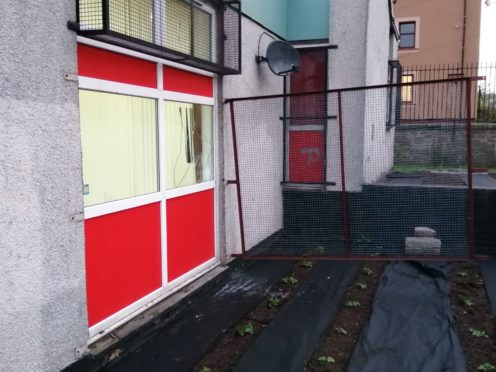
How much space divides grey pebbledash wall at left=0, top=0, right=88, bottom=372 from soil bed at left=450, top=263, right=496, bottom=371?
2.78 m

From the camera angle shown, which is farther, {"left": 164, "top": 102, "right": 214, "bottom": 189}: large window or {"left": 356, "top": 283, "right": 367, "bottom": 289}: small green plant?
{"left": 356, "top": 283, "right": 367, "bottom": 289}: small green plant

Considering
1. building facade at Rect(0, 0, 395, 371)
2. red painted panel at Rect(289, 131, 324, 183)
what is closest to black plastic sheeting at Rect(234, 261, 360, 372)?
building facade at Rect(0, 0, 395, 371)

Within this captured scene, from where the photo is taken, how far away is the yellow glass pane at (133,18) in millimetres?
3129

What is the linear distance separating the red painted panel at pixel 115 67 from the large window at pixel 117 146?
131mm

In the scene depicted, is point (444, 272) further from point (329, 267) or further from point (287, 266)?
point (287, 266)

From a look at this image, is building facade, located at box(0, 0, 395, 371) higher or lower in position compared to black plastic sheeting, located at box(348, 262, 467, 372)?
higher

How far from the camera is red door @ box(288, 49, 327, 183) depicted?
6.89m

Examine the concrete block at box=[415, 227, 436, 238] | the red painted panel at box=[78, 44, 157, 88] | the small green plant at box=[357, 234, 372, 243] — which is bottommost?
the small green plant at box=[357, 234, 372, 243]

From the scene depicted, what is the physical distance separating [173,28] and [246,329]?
2.56m

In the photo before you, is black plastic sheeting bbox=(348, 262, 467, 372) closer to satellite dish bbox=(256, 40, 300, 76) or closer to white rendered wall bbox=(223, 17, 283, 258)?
white rendered wall bbox=(223, 17, 283, 258)

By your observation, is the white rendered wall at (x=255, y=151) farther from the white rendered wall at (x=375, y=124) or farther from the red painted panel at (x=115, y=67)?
the red painted panel at (x=115, y=67)

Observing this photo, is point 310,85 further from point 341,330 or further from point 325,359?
point 325,359

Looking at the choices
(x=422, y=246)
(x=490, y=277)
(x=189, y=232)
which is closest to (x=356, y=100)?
(x=422, y=246)

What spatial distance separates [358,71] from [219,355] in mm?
4833
